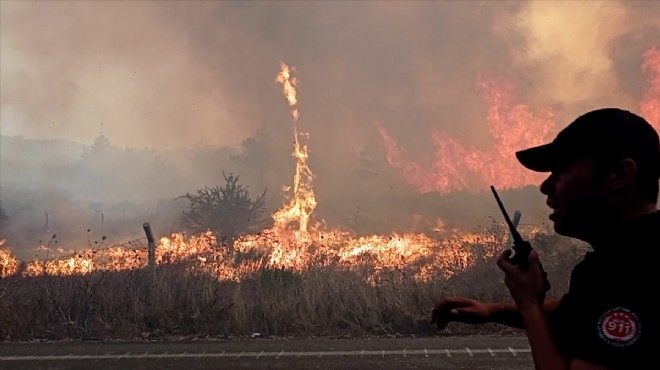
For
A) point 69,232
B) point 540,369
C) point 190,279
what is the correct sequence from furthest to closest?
point 69,232 → point 190,279 → point 540,369

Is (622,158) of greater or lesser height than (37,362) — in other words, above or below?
above

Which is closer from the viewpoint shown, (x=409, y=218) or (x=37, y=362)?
(x=37, y=362)

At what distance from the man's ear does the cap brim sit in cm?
20

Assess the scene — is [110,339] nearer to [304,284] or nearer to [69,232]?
[304,284]

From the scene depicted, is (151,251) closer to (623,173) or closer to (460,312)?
(460,312)

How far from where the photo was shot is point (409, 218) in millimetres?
43344

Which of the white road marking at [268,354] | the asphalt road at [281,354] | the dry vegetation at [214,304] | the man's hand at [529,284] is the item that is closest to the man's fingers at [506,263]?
the man's hand at [529,284]

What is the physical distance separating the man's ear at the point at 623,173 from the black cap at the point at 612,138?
22mm

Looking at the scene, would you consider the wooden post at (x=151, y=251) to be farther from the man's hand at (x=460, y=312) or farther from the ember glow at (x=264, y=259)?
the man's hand at (x=460, y=312)

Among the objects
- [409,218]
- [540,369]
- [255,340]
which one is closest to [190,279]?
[255,340]

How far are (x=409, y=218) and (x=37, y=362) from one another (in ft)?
126

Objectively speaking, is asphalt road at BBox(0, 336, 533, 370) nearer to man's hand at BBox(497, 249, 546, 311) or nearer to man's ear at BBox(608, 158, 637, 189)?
man's hand at BBox(497, 249, 546, 311)

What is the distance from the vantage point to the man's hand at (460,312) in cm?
235

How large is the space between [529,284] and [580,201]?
32 centimetres
